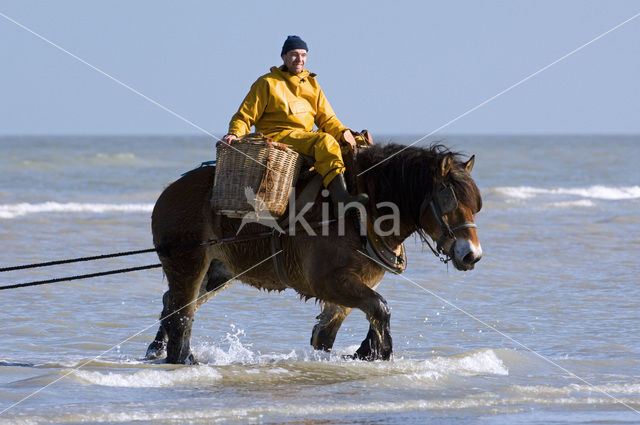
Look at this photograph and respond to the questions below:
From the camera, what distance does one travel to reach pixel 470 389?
6.46 metres

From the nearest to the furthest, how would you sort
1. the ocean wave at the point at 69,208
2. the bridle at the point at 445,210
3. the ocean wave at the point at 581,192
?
the bridle at the point at 445,210 < the ocean wave at the point at 69,208 < the ocean wave at the point at 581,192

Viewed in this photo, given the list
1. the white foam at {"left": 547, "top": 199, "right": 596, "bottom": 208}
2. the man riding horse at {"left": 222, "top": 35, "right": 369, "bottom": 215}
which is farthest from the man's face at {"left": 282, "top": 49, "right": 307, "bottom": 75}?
the white foam at {"left": 547, "top": 199, "right": 596, "bottom": 208}

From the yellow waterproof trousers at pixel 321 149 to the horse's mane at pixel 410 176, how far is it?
20 cm

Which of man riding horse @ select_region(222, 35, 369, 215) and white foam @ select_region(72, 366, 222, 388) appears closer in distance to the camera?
white foam @ select_region(72, 366, 222, 388)

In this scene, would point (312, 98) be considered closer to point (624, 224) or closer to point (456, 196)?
point (456, 196)

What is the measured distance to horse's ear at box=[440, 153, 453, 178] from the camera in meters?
6.16

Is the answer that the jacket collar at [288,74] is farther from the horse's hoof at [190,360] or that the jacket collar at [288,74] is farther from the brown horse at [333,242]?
the horse's hoof at [190,360]

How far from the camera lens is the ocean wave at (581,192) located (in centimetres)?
2617

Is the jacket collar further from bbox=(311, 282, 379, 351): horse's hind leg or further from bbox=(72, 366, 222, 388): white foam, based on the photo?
bbox=(72, 366, 222, 388): white foam

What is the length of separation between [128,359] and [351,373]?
1829mm

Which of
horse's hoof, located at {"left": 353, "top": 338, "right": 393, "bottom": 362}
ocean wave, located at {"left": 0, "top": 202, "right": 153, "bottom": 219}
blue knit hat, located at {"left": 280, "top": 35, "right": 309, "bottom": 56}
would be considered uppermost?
blue knit hat, located at {"left": 280, "top": 35, "right": 309, "bottom": 56}

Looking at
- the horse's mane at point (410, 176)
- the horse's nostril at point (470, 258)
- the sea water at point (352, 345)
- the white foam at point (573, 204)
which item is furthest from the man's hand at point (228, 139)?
the white foam at point (573, 204)

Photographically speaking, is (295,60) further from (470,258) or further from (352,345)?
(352,345)

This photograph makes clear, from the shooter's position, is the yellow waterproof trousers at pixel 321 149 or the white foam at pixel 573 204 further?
the white foam at pixel 573 204
